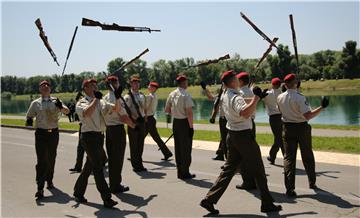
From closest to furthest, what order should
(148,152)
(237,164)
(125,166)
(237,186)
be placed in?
(237,164), (237,186), (125,166), (148,152)

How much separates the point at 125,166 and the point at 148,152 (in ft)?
7.50

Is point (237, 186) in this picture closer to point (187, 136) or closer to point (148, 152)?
point (187, 136)

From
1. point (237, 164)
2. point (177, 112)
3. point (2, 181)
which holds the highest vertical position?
point (177, 112)

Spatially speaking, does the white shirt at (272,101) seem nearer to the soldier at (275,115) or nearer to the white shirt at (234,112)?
the soldier at (275,115)

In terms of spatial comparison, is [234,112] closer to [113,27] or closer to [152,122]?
[113,27]

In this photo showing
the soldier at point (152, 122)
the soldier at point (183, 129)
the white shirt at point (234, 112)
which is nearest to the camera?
the white shirt at point (234, 112)

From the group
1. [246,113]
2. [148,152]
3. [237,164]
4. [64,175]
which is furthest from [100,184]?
[148,152]

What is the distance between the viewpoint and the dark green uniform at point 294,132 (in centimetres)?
684

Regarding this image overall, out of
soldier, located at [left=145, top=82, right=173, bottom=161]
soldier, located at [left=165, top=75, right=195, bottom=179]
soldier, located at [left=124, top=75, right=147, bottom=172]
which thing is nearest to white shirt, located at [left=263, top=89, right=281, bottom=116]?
soldier, located at [left=165, top=75, right=195, bottom=179]

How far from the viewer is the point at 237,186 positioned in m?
7.45

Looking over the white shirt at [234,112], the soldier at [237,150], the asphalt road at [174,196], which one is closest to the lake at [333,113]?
the asphalt road at [174,196]

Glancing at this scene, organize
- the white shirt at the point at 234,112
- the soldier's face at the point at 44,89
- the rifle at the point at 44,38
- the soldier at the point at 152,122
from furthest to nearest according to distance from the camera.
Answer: the soldier at the point at 152,122 < the rifle at the point at 44,38 < the soldier's face at the point at 44,89 < the white shirt at the point at 234,112

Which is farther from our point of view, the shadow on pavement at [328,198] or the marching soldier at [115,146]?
the marching soldier at [115,146]

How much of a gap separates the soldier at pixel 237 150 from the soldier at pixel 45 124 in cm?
326
